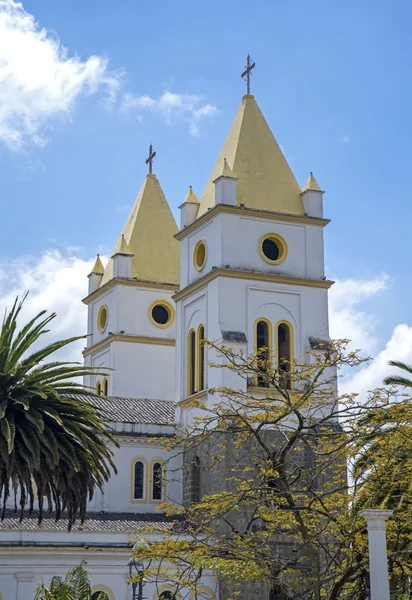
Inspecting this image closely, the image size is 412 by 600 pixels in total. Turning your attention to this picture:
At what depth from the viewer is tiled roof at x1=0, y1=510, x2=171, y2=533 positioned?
3659 cm

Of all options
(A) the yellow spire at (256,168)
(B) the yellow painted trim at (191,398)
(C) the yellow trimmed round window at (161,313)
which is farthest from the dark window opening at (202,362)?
(C) the yellow trimmed round window at (161,313)

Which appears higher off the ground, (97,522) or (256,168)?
(256,168)

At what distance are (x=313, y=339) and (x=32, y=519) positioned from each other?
44.3ft

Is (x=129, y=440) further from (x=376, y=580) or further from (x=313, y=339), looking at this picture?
(x=376, y=580)

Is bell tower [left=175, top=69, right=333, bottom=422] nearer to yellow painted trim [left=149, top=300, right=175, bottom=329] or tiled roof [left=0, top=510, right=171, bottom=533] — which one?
tiled roof [left=0, top=510, right=171, bottom=533]

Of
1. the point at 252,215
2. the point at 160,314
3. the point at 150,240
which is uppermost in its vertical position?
the point at 150,240

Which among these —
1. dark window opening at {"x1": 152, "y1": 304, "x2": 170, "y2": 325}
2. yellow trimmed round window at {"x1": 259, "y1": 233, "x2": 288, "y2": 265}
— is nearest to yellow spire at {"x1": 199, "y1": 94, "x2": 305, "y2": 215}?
yellow trimmed round window at {"x1": 259, "y1": 233, "x2": 288, "y2": 265}

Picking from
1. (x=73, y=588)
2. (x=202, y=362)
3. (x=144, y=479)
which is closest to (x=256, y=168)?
(x=202, y=362)

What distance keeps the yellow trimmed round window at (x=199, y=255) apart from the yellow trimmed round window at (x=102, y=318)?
932cm

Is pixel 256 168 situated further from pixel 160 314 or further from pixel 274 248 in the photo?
pixel 160 314

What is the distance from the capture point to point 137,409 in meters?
45.0

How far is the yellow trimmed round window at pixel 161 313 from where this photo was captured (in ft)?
165

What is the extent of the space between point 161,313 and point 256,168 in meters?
10.4

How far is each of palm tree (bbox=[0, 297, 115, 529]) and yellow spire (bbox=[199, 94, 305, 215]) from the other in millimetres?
15594
